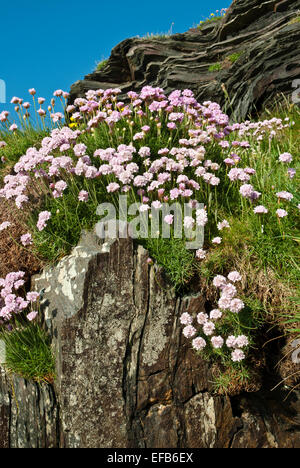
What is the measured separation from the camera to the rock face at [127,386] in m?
4.14

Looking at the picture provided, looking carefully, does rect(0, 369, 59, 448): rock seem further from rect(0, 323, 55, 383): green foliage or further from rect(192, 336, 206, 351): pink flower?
rect(192, 336, 206, 351): pink flower

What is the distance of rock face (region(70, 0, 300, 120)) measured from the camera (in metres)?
11.2

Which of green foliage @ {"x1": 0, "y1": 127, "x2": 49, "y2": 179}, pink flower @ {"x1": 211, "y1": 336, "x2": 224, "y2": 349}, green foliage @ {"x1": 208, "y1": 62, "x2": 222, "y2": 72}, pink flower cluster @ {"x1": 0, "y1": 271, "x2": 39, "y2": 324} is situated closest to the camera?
pink flower @ {"x1": 211, "y1": 336, "x2": 224, "y2": 349}

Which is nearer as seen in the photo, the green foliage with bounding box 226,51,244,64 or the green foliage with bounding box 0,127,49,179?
the green foliage with bounding box 0,127,49,179

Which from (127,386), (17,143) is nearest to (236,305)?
(127,386)

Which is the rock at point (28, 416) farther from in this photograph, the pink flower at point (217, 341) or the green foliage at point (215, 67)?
the green foliage at point (215, 67)

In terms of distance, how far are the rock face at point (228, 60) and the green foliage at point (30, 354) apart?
8.57 meters

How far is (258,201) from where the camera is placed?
5.38 metres

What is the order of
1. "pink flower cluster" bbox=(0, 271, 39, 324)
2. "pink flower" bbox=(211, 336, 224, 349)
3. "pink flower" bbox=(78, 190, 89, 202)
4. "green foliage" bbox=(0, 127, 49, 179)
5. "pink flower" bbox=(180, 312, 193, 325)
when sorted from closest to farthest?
"pink flower" bbox=(211, 336, 224, 349)
"pink flower" bbox=(180, 312, 193, 325)
"pink flower cluster" bbox=(0, 271, 39, 324)
"pink flower" bbox=(78, 190, 89, 202)
"green foliage" bbox=(0, 127, 49, 179)

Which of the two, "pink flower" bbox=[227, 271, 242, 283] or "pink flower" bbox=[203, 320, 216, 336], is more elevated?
"pink flower" bbox=[227, 271, 242, 283]

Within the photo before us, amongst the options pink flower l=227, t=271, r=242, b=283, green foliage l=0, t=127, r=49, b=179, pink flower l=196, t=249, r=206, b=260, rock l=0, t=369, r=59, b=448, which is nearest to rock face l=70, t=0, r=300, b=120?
green foliage l=0, t=127, r=49, b=179

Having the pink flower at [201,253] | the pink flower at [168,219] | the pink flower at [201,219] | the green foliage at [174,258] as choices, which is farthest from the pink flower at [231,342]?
the pink flower at [168,219]

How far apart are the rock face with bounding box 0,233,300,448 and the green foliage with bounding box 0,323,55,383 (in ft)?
0.49

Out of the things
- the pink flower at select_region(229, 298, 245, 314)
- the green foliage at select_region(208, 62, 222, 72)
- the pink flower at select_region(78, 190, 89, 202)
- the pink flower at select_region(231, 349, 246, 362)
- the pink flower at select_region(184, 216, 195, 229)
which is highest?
the green foliage at select_region(208, 62, 222, 72)
